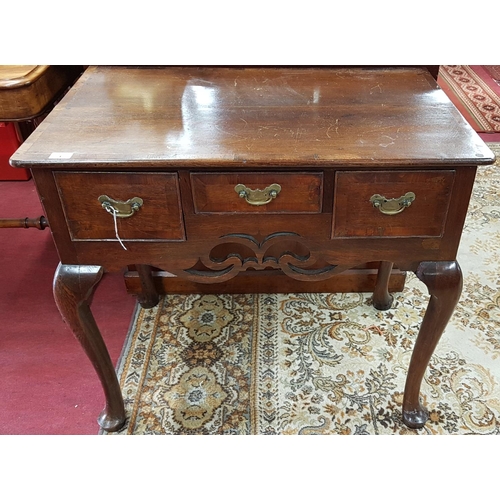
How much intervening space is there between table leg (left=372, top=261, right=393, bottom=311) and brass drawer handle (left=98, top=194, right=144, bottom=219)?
88 cm

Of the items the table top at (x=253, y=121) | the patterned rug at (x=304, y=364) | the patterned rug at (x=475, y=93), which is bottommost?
the patterned rug at (x=475, y=93)

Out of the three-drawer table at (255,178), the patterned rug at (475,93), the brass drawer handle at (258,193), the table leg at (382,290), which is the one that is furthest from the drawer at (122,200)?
the patterned rug at (475,93)

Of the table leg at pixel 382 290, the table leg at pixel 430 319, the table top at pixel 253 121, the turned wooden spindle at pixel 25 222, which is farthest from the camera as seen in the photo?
the turned wooden spindle at pixel 25 222

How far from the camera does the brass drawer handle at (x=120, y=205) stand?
969 millimetres

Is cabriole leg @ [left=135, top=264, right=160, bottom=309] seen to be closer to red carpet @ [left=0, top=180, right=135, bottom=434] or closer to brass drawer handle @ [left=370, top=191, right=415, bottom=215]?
red carpet @ [left=0, top=180, right=135, bottom=434]

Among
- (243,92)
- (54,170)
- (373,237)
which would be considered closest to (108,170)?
(54,170)

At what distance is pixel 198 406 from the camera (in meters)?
1.38

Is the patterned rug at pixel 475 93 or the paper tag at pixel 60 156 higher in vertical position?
the paper tag at pixel 60 156

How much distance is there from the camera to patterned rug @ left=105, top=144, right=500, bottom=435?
1343mm

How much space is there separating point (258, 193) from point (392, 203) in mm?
255

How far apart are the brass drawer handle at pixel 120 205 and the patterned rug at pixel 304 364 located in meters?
0.64

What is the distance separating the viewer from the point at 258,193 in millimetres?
955

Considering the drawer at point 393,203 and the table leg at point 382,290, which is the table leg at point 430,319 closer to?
the drawer at point 393,203

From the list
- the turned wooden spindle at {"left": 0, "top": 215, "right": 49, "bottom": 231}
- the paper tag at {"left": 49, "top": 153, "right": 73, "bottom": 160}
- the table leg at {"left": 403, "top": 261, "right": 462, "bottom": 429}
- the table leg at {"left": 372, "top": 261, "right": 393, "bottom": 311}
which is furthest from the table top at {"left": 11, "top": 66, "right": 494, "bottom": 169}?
the turned wooden spindle at {"left": 0, "top": 215, "right": 49, "bottom": 231}
